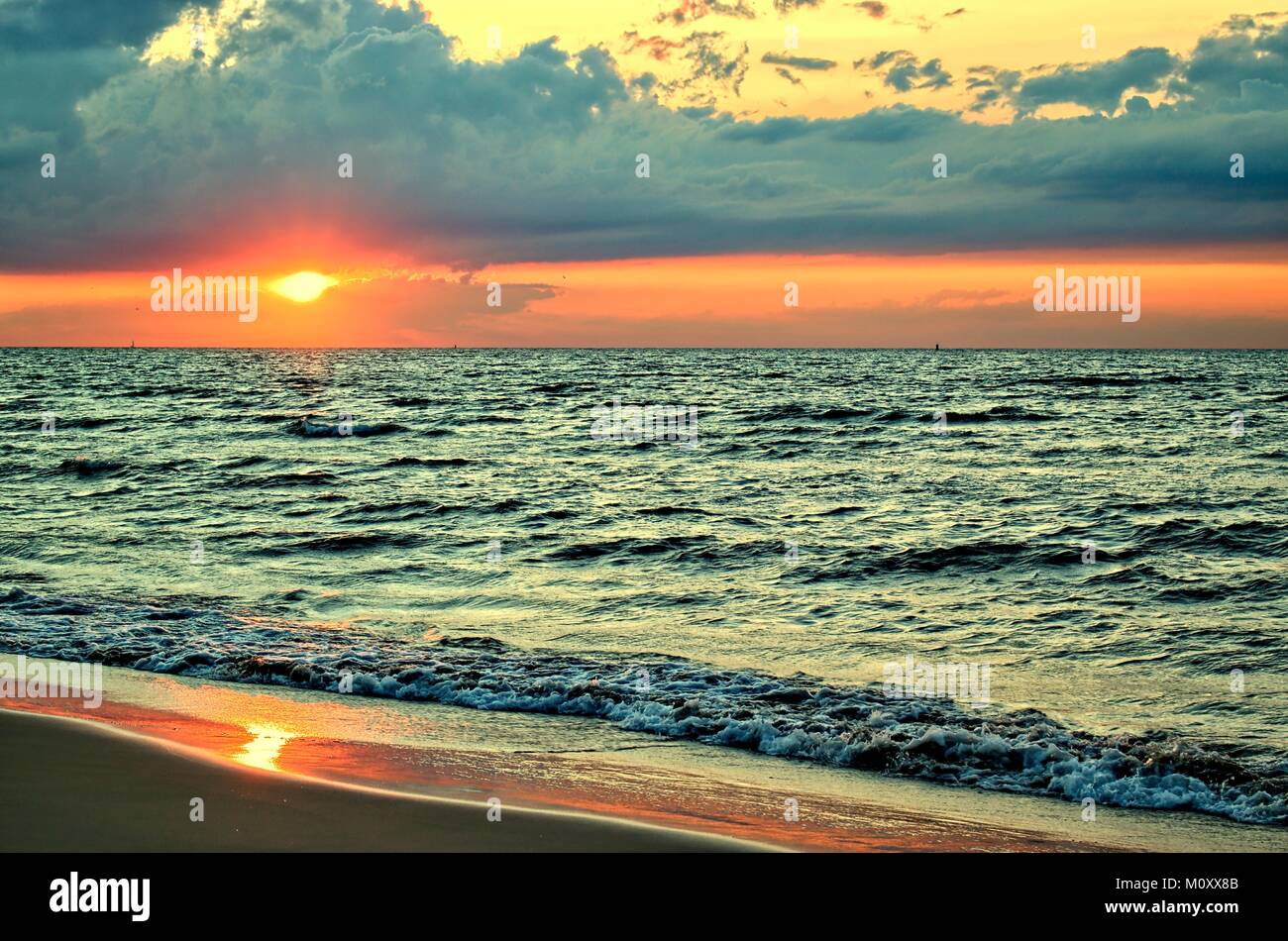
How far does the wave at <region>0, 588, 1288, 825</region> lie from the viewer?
30.2 ft

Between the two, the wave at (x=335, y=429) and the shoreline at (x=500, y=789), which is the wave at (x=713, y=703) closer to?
the shoreline at (x=500, y=789)

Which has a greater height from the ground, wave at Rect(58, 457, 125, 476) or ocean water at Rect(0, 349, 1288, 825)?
wave at Rect(58, 457, 125, 476)

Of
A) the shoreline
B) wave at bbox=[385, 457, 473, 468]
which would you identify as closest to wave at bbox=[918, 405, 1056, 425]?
wave at bbox=[385, 457, 473, 468]

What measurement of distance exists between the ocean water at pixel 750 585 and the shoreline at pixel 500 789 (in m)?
0.58

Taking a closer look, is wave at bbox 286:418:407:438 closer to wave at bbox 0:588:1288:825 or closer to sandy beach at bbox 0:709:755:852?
wave at bbox 0:588:1288:825

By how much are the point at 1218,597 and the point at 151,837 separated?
14392 mm

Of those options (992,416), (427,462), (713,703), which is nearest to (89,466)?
(427,462)

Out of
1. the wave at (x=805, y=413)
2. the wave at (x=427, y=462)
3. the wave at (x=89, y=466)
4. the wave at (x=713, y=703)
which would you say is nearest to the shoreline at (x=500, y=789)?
the wave at (x=713, y=703)

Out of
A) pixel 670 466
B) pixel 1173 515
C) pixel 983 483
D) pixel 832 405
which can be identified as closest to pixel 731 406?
pixel 832 405

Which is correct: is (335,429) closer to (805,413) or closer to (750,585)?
(805,413)

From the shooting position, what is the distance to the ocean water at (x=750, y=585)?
1062 cm

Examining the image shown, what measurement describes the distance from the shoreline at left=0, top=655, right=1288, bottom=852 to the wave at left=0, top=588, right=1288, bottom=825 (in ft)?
1.05

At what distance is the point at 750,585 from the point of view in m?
17.1

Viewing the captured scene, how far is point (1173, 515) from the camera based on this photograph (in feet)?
73.9
